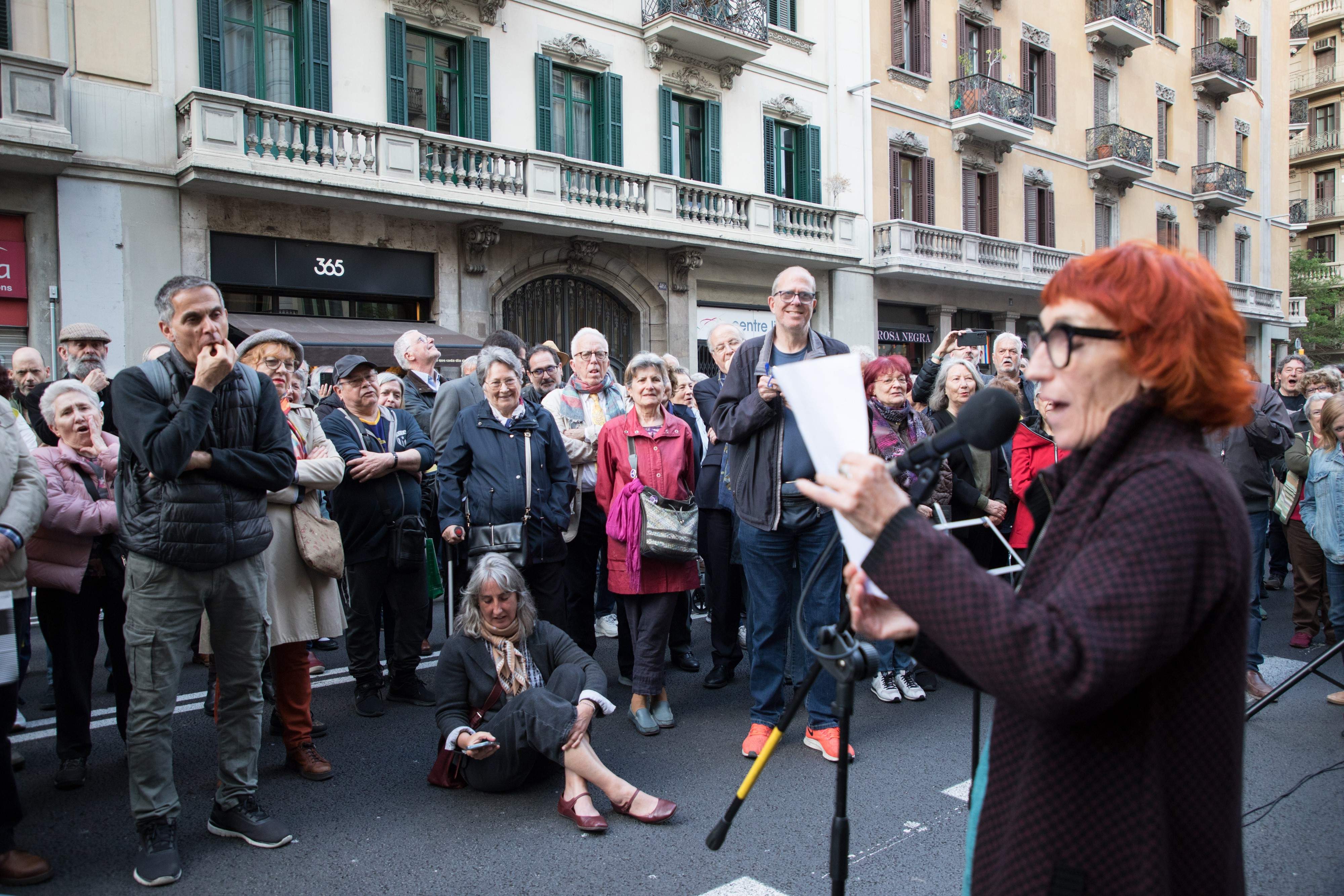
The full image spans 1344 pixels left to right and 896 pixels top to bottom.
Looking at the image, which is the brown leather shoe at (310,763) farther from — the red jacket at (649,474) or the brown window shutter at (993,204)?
the brown window shutter at (993,204)

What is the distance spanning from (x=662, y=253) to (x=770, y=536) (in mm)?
14279

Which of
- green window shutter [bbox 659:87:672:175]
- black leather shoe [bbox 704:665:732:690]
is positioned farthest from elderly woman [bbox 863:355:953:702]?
green window shutter [bbox 659:87:672:175]

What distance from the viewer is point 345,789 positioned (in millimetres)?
4359

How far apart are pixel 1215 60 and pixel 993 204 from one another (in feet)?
40.5

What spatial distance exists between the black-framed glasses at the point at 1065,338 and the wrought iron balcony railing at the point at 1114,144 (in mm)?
28302

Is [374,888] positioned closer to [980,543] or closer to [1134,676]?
[1134,676]

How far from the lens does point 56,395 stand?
15.4ft

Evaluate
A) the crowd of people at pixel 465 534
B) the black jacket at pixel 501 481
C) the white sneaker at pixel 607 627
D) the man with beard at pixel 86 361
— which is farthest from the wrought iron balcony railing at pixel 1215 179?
the man with beard at pixel 86 361

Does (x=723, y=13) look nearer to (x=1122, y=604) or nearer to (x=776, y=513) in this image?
(x=776, y=513)

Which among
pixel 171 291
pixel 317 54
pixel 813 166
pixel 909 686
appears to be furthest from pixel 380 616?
pixel 813 166

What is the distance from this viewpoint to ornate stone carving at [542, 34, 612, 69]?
16.7m

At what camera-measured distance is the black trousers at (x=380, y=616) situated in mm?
5465

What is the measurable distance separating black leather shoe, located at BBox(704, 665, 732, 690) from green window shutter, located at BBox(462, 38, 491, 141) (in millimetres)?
11969

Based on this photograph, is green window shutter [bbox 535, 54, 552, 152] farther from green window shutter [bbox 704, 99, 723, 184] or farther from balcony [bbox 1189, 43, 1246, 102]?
balcony [bbox 1189, 43, 1246, 102]
